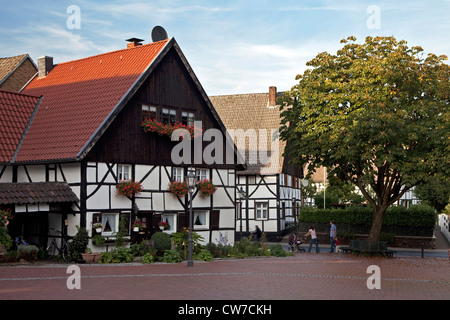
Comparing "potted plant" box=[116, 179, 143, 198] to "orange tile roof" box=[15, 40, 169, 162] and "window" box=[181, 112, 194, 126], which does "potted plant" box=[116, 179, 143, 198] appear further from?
"window" box=[181, 112, 194, 126]

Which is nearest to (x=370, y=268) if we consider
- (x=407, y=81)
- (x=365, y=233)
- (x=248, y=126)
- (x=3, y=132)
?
(x=407, y=81)

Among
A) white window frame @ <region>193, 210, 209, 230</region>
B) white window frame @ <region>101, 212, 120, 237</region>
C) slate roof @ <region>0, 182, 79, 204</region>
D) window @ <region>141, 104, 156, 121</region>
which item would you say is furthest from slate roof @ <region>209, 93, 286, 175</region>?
slate roof @ <region>0, 182, 79, 204</region>

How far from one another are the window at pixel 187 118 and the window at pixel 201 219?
4277 mm

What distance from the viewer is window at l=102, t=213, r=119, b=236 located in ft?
78.9

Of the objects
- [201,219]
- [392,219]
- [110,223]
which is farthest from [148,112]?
[392,219]

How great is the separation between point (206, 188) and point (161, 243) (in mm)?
4897

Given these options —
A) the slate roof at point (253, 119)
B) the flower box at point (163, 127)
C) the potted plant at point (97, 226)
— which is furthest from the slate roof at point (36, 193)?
the slate roof at point (253, 119)

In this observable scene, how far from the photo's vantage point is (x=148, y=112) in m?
26.1

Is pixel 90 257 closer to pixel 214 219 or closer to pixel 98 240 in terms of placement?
pixel 98 240

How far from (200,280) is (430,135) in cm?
1528

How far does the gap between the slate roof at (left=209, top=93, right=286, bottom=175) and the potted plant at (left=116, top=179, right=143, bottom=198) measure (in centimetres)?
2118

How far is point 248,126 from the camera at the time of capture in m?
47.2
